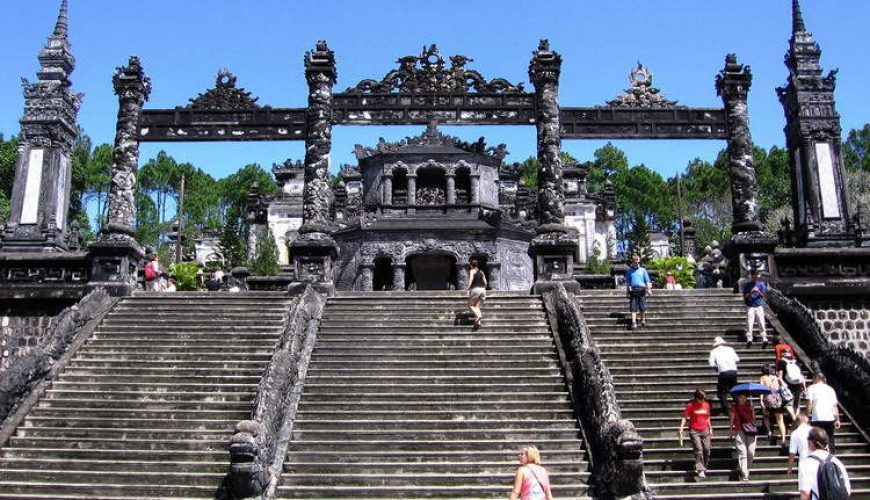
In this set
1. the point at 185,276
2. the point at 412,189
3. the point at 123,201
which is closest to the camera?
the point at 123,201

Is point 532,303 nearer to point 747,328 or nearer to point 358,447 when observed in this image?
point 747,328

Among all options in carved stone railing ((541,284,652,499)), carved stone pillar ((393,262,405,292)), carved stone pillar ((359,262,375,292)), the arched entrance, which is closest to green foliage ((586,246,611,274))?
the arched entrance

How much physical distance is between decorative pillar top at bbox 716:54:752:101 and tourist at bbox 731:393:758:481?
11.0 m

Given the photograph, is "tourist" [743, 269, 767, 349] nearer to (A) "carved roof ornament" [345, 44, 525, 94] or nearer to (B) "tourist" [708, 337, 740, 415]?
(B) "tourist" [708, 337, 740, 415]

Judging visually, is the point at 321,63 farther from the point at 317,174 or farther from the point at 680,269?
the point at 680,269

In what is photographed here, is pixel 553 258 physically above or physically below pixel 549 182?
below

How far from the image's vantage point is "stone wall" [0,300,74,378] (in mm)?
17469

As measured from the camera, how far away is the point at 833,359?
1266 centimetres

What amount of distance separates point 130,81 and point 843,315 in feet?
56.9

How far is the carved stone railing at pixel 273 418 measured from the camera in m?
9.88

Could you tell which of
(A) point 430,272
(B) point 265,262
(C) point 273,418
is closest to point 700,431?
(C) point 273,418

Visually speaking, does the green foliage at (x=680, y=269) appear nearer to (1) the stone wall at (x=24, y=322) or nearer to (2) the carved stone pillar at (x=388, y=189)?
(2) the carved stone pillar at (x=388, y=189)

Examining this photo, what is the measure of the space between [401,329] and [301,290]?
11.1ft

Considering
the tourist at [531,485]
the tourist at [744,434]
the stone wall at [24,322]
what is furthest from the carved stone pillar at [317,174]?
the tourist at [531,485]
